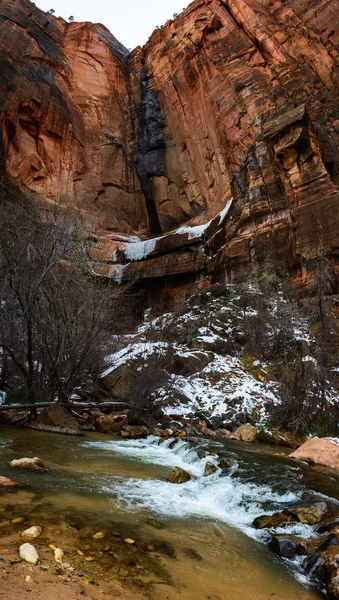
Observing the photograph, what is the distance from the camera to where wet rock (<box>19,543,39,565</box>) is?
2.68m

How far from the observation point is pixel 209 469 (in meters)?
6.33

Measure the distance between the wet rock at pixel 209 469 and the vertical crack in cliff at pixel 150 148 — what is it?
1241 inches

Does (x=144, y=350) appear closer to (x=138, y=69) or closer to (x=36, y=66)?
(x=36, y=66)

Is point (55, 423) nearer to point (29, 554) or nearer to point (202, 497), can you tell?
point (202, 497)

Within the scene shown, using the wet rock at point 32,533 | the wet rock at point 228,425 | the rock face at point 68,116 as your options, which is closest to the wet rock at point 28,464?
the wet rock at point 32,533

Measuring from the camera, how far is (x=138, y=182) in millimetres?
38719

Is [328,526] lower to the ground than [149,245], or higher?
lower

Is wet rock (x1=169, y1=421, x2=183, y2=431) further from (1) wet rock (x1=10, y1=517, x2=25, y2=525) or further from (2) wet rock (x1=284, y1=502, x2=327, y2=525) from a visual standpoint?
(1) wet rock (x1=10, y1=517, x2=25, y2=525)

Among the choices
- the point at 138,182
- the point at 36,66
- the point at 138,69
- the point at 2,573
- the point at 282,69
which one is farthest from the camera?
the point at 138,69

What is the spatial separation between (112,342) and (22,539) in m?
13.4

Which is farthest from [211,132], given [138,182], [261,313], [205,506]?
[205,506]

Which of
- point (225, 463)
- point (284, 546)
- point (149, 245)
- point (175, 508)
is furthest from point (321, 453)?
point (149, 245)

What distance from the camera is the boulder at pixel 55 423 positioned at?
9.48m

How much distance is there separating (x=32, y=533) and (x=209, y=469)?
12.5 feet
